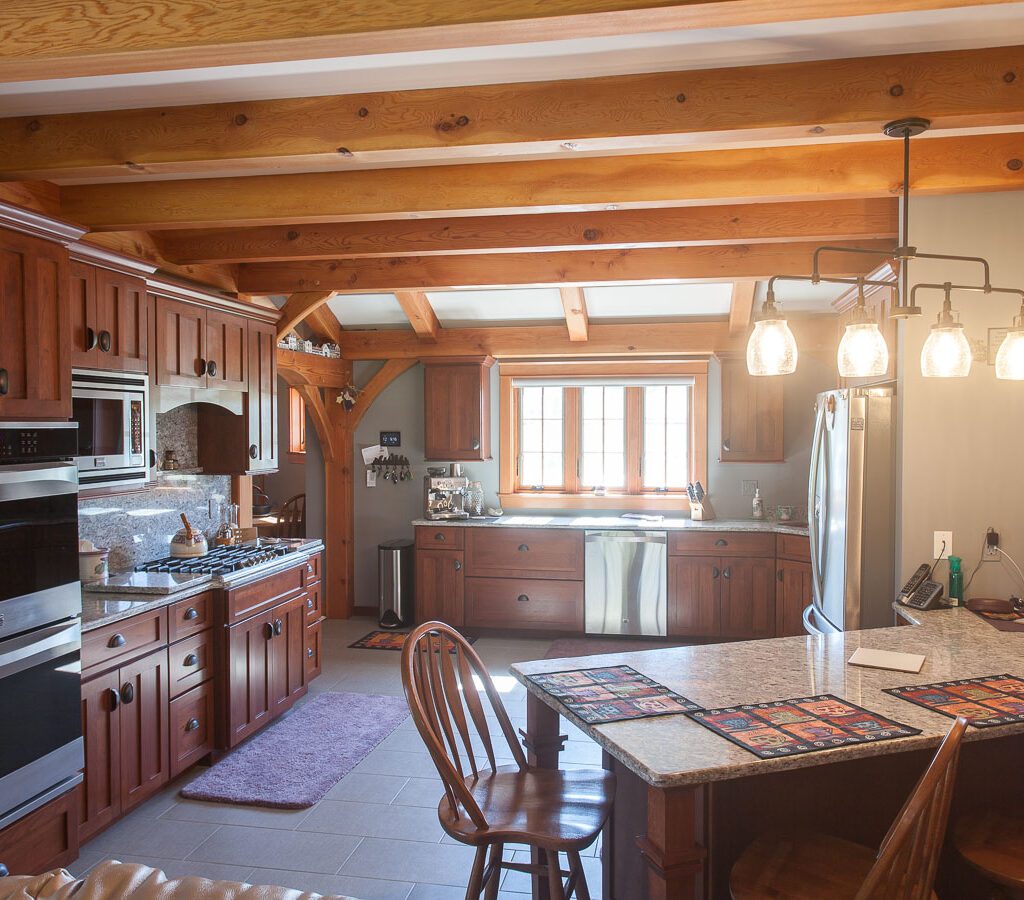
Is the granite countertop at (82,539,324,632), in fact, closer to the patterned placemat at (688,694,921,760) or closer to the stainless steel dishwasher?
the patterned placemat at (688,694,921,760)

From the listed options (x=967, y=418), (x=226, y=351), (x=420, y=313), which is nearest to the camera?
(x=967, y=418)

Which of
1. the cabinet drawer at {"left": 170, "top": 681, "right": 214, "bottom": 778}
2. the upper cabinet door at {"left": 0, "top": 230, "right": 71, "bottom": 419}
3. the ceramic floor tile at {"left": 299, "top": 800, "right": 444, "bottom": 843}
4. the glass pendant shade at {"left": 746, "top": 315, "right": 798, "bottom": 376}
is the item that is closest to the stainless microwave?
the upper cabinet door at {"left": 0, "top": 230, "right": 71, "bottom": 419}

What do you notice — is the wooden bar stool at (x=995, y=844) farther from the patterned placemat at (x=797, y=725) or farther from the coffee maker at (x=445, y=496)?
the coffee maker at (x=445, y=496)

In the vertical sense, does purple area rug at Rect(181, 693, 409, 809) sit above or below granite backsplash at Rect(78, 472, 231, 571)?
below

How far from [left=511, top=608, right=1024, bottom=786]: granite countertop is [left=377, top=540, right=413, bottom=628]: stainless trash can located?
3.91 meters

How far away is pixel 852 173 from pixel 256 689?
3.58 meters

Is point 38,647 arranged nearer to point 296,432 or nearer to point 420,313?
point 420,313

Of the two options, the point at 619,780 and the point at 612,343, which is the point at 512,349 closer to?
the point at 612,343

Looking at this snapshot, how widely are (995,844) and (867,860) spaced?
36cm

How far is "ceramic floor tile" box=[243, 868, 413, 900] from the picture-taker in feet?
9.41

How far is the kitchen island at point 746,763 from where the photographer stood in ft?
5.83

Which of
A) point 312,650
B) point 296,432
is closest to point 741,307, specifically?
point 312,650

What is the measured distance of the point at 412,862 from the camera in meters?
3.08

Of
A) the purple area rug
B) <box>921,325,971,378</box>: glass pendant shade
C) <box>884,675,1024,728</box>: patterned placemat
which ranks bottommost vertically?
the purple area rug
